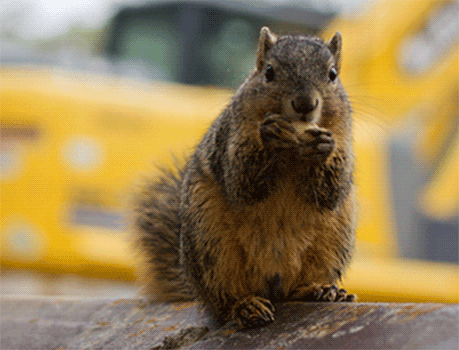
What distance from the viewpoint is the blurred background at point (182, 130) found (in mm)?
4941

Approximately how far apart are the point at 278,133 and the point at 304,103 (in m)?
0.10

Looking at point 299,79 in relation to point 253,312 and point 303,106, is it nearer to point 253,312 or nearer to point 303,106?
point 303,106

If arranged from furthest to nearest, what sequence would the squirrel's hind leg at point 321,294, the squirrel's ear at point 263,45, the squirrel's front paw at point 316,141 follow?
the squirrel's ear at point 263,45
the squirrel's hind leg at point 321,294
the squirrel's front paw at point 316,141

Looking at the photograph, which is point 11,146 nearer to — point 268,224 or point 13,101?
point 13,101

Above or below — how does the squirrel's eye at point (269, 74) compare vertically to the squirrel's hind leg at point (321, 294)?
above

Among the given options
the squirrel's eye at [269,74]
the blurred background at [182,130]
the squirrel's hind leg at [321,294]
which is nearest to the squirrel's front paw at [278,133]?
the squirrel's eye at [269,74]

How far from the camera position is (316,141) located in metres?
1.75

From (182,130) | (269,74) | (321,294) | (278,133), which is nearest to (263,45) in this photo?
(269,74)

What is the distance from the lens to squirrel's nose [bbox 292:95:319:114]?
5.80ft

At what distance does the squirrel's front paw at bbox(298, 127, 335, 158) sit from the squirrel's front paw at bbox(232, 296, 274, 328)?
409 mm

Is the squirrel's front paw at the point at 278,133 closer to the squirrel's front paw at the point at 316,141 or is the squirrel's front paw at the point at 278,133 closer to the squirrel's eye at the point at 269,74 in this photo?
the squirrel's front paw at the point at 316,141

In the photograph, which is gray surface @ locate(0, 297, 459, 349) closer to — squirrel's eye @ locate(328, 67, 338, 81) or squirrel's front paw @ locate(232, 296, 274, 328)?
squirrel's front paw @ locate(232, 296, 274, 328)

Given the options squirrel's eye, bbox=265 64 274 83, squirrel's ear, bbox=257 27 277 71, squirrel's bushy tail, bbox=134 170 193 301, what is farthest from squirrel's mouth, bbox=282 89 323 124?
squirrel's bushy tail, bbox=134 170 193 301

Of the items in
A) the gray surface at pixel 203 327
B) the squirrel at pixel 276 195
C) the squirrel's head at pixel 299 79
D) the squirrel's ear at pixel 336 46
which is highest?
the squirrel's ear at pixel 336 46
